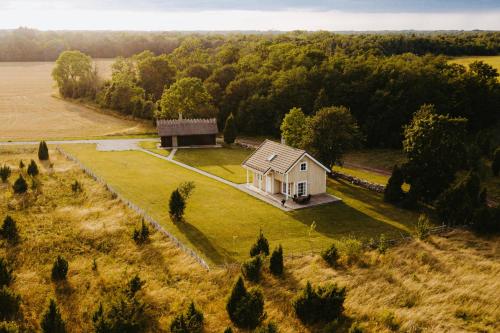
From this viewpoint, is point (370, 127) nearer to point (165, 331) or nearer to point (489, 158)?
point (489, 158)

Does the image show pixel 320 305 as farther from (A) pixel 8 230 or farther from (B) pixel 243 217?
(A) pixel 8 230

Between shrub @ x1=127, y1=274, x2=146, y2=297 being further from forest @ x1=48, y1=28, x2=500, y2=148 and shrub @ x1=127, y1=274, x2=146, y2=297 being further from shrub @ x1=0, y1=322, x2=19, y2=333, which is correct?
forest @ x1=48, y1=28, x2=500, y2=148

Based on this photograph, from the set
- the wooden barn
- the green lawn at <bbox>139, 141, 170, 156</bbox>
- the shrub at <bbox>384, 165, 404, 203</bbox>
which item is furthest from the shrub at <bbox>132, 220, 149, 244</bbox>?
the wooden barn

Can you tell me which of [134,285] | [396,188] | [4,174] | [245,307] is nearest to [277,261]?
[245,307]

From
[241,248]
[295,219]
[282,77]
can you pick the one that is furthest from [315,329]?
[282,77]

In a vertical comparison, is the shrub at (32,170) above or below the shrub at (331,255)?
above

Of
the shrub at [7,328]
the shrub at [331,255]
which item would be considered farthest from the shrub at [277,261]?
the shrub at [7,328]

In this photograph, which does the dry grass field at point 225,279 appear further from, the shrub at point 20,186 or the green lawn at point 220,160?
the green lawn at point 220,160
